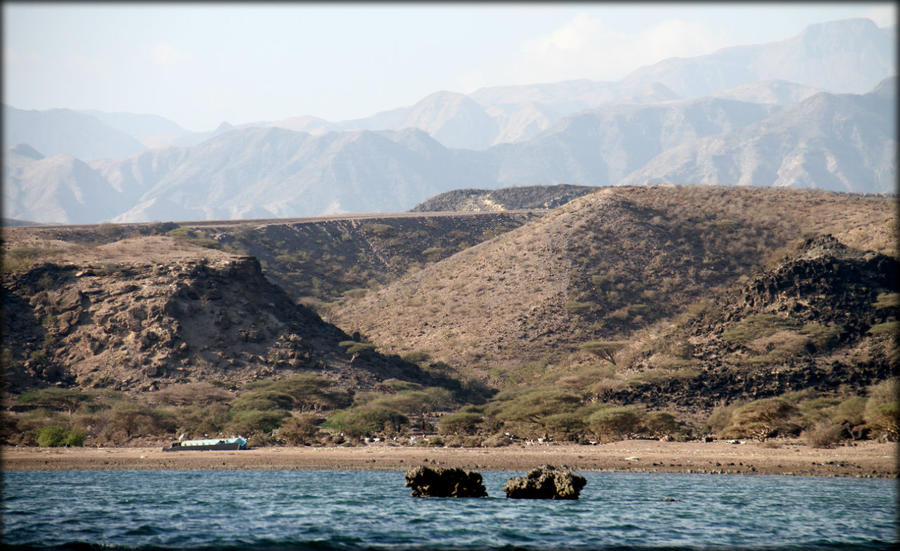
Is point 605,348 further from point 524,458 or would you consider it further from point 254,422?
point 524,458

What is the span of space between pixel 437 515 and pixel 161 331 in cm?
4334

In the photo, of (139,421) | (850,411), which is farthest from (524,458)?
(139,421)

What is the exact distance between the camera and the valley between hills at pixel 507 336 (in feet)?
167

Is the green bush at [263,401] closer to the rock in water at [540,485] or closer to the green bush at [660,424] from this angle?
the green bush at [660,424]

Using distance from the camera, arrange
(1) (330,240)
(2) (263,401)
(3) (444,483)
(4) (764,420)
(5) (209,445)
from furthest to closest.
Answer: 1. (1) (330,240)
2. (2) (263,401)
3. (4) (764,420)
4. (5) (209,445)
5. (3) (444,483)

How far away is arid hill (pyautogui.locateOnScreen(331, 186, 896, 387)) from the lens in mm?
79125

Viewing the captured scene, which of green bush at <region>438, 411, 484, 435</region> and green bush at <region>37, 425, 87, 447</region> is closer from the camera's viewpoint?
green bush at <region>37, 425, 87, 447</region>

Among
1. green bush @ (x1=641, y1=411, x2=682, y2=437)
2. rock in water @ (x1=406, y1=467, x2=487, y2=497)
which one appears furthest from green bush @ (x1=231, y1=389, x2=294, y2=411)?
rock in water @ (x1=406, y1=467, x2=487, y2=497)

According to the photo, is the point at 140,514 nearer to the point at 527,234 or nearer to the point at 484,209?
the point at 527,234

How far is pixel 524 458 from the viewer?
133ft

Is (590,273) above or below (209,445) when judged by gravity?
above

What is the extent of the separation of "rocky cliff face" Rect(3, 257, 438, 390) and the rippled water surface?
1076 inches

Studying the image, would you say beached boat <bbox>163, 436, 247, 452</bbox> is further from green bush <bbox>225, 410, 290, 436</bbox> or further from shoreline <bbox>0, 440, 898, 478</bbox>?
green bush <bbox>225, 410, 290, 436</bbox>

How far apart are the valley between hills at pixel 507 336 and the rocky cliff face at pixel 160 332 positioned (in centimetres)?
16
